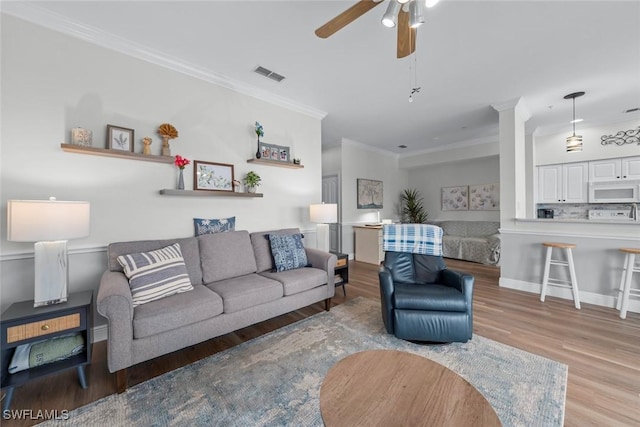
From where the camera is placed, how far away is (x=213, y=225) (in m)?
2.96

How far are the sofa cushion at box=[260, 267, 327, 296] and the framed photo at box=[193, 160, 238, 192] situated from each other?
120 centimetres

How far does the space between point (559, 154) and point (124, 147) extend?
6.99 meters

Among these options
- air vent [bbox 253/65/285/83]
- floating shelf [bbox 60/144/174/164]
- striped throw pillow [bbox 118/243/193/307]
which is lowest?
striped throw pillow [bbox 118/243/193/307]

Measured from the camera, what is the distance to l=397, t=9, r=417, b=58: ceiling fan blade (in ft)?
5.33

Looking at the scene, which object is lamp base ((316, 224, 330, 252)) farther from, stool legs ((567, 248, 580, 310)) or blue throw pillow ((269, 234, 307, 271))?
stool legs ((567, 248, 580, 310))

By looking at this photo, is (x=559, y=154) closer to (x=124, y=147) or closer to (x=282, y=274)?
(x=282, y=274)

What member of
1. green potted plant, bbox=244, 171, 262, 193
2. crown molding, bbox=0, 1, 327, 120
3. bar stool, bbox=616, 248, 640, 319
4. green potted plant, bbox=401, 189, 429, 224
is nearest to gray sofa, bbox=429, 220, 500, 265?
Result: green potted plant, bbox=401, 189, 429, 224

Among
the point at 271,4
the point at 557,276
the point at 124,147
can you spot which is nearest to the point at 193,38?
the point at 271,4

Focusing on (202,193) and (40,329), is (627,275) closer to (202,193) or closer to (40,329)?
(202,193)

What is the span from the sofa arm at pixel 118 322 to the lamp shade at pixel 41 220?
493 millimetres

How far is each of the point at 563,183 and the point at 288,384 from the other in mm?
6107

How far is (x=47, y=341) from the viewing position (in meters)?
1.70

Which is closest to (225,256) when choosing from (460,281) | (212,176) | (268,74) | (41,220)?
(212,176)

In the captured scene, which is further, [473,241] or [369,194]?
[369,194]
